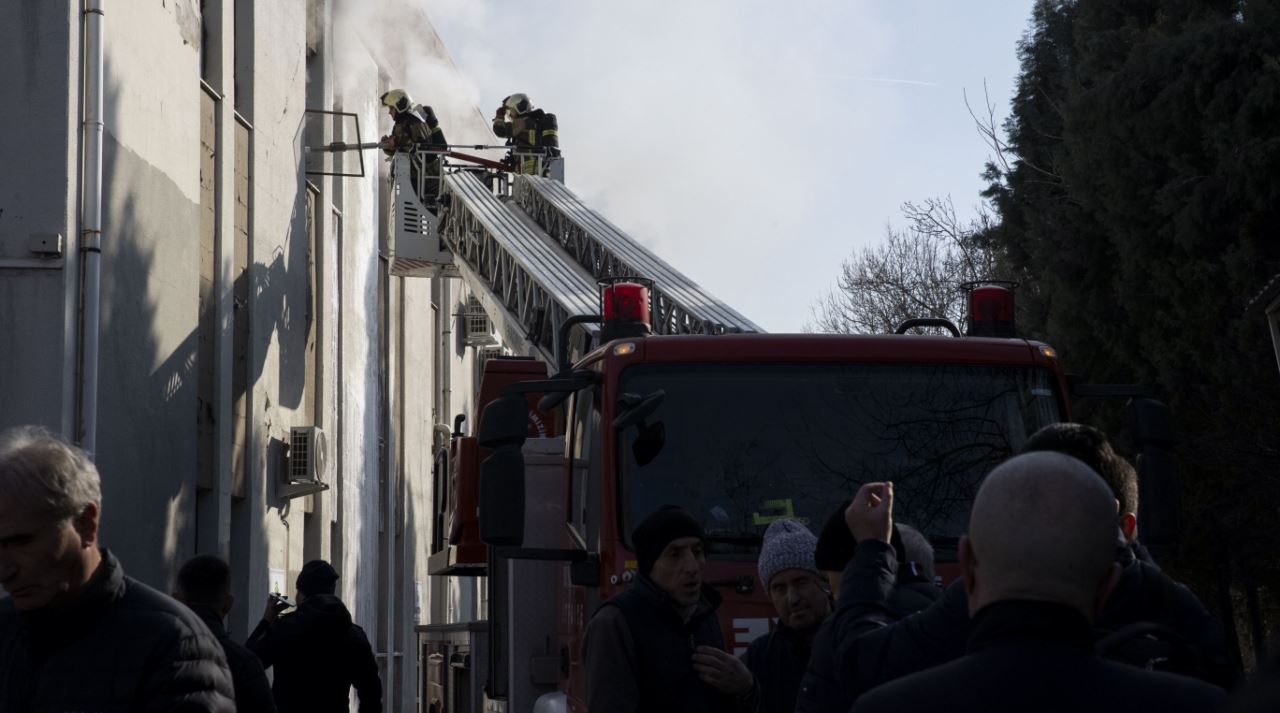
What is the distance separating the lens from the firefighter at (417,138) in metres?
27.3

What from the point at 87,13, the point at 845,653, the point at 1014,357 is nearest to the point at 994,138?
the point at 87,13

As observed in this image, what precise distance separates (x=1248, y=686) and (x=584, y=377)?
544 centimetres

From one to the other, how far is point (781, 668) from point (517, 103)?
91.9 ft

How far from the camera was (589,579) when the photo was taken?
6.39 meters

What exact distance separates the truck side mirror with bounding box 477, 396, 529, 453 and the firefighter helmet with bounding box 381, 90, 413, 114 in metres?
Answer: 21.6

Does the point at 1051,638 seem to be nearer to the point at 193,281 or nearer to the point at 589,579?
the point at 589,579

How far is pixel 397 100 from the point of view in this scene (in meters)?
27.2

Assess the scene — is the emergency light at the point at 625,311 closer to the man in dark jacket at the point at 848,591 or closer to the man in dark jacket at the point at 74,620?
the man in dark jacket at the point at 848,591

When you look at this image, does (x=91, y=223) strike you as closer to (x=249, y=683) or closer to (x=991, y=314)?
(x=991, y=314)

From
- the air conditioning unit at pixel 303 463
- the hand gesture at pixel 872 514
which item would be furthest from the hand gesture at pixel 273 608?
the air conditioning unit at pixel 303 463

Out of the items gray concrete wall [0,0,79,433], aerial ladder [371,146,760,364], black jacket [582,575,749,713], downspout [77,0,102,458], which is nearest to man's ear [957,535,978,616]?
black jacket [582,575,749,713]

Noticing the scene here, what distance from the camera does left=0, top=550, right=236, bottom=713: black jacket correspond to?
3055 millimetres

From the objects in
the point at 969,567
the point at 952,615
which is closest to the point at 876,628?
the point at 952,615

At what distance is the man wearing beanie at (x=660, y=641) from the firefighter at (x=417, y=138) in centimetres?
2243
